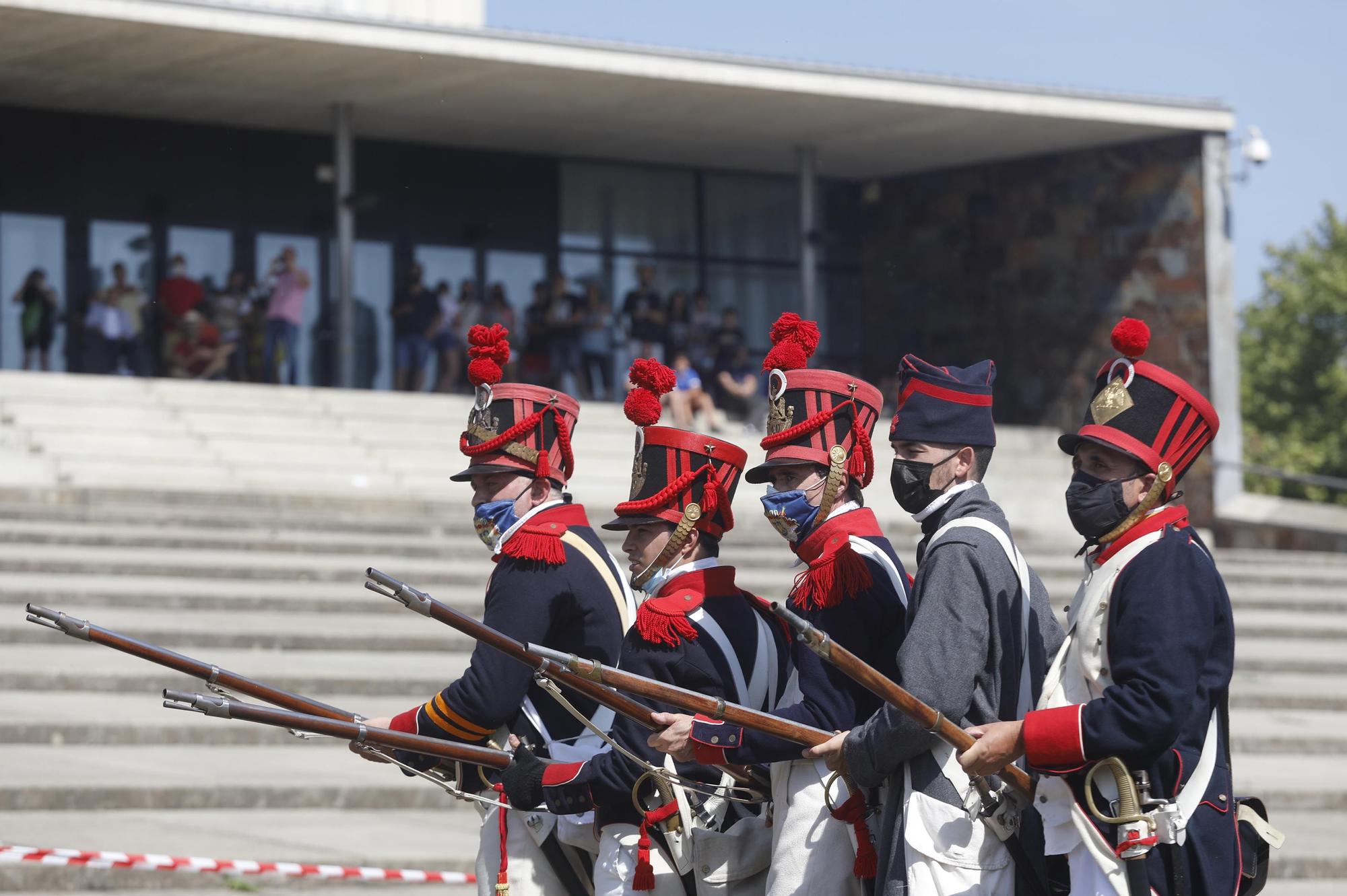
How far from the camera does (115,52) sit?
802 inches

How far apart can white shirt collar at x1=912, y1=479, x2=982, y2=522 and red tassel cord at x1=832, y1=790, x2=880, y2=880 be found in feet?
2.30

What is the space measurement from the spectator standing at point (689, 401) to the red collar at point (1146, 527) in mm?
15898

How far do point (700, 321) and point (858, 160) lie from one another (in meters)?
3.89

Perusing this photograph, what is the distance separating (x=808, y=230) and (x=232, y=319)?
7.94 m

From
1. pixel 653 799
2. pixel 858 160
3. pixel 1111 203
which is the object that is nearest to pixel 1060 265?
pixel 1111 203

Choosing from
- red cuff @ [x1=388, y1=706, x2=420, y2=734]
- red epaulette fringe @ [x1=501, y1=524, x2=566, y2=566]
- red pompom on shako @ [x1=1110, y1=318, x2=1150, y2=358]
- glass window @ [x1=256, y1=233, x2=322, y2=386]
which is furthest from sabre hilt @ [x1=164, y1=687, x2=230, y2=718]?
glass window @ [x1=256, y1=233, x2=322, y2=386]

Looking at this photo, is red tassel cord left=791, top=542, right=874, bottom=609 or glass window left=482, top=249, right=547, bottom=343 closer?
red tassel cord left=791, top=542, right=874, bottom=609

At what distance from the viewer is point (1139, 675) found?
3.86 m

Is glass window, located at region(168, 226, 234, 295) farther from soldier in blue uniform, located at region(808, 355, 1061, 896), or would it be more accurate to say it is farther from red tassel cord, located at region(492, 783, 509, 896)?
soldier in blue uniform, located at region(808, 355, 1061, 896)

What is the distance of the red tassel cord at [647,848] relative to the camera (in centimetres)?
471

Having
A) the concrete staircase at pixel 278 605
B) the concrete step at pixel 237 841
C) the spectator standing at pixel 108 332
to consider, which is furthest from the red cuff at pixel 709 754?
the spectator standing at pixel 108 332

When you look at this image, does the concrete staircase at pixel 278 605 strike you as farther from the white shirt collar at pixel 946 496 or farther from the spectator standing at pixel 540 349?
the white shirt collar at pixel 946 496

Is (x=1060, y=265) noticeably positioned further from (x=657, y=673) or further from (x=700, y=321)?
(x=657, y=673)

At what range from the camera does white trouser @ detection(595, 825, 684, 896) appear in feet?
15.7
